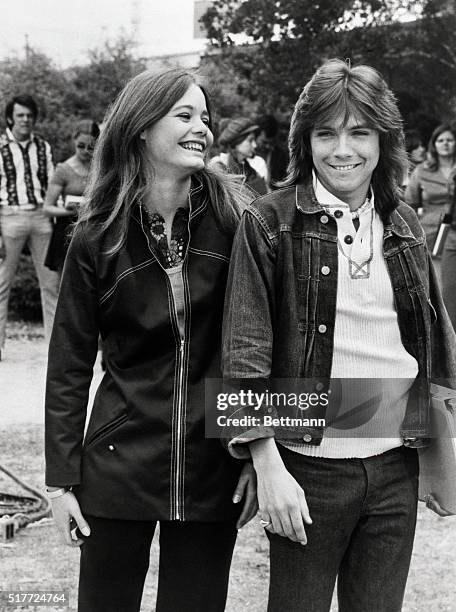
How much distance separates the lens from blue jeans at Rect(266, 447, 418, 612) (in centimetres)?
192

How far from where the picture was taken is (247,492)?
203 cm

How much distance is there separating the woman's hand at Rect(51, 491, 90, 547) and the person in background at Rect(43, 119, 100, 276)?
15.4 feet

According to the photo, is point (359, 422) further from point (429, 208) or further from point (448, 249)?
point (429, 208)

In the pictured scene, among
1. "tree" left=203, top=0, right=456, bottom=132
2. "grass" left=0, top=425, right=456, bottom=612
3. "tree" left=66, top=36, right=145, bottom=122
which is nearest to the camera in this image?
"grass" left=0, top=425, right=456, bottom=612

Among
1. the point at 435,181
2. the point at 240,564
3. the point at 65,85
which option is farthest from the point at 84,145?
the point at 65,85

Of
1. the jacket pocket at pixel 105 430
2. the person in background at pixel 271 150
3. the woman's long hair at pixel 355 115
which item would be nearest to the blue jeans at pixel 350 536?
the jacket pocket at pixel 105 430

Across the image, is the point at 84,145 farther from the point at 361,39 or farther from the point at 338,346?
the point at 338,346

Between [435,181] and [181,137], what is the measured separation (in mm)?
5121

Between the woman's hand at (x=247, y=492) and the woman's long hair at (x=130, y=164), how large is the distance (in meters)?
0.58

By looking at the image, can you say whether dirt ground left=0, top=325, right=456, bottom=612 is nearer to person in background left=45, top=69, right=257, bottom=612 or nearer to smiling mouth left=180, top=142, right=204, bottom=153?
person in background left=45, top=69, right=257, bottom=612

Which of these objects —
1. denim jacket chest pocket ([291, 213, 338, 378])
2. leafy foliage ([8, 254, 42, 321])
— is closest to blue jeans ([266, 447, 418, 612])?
denim jacket chest pocket ([291, 213, 338, 378])

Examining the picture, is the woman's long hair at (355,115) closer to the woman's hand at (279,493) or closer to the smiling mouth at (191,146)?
the smiling mouth at (191,146)

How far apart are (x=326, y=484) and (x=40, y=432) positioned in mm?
3659
